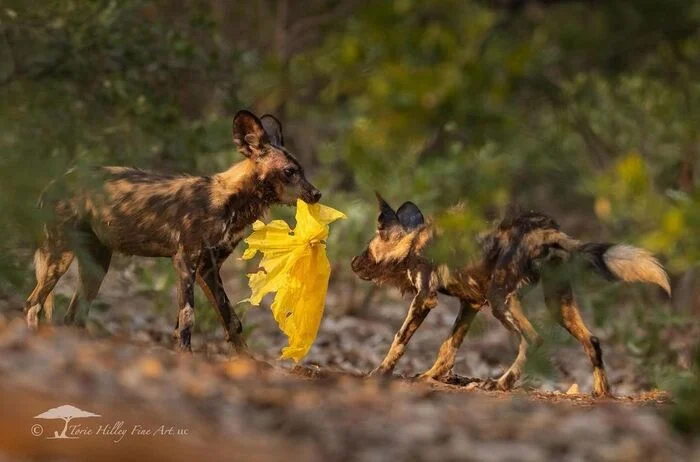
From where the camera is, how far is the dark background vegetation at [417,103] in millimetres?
11016

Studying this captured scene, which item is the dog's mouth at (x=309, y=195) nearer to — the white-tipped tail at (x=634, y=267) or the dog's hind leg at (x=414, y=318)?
the dog's hind leg at (x=414, y=318)

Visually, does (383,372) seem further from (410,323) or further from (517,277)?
(517,277)

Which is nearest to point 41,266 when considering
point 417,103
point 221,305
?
point 221,305

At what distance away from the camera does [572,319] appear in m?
8.63

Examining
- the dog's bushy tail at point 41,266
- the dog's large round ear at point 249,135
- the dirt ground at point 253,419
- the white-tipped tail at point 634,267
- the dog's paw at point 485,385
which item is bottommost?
the dog's paw at point 485,385

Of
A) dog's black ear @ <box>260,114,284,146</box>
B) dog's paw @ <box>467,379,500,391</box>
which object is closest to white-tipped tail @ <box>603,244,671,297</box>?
dog's paw @ <box>467,379,500,391</box>

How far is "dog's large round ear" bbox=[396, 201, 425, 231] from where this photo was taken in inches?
365

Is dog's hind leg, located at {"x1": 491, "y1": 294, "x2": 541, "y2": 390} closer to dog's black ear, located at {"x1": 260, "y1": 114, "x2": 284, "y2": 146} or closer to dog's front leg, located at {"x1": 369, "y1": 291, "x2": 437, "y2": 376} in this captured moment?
dog's front leg, located at {"x1": 369, "y1": 291, "x2": 437, "y2": 376}

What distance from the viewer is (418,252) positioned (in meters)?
8.97

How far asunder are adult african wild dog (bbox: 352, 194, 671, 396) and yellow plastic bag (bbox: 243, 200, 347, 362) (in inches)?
20.9


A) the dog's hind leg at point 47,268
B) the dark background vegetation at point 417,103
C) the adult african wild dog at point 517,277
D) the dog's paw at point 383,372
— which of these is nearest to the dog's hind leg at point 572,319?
the adult african wild dog at point 517,277

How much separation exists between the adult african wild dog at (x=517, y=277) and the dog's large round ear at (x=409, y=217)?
185 millimetres

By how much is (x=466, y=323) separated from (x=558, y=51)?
7472 millimetres

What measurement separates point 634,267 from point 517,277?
69cm
